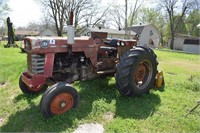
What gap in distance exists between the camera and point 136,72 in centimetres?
512

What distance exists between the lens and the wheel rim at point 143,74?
5254 mm

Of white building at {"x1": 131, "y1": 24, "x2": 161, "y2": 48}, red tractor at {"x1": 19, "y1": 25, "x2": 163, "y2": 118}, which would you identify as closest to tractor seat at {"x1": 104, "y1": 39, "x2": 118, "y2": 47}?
red tractor at {"x1": 19, "y1": 25, "x2": 163, "y2": 118}

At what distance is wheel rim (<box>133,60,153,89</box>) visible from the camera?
5254mm

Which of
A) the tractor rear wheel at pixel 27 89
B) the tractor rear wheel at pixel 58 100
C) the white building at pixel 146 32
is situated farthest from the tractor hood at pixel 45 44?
the white building at pixel 146 32

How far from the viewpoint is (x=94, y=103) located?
470cm

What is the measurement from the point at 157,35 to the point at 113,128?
4424 cm

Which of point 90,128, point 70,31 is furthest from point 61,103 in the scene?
point 70,31

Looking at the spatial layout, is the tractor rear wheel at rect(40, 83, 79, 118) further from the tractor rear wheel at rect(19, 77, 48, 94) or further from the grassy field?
the tractor rear wheel at rect(19, 77, 48, 94)

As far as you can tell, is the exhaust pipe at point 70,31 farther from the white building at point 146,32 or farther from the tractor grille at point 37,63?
the white building at point 146,32

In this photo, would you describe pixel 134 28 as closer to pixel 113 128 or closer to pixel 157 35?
pixel 157 35

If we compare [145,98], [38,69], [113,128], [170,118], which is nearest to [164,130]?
[170,118]

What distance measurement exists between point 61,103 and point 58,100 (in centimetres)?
9

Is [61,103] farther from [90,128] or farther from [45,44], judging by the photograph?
[45,44]

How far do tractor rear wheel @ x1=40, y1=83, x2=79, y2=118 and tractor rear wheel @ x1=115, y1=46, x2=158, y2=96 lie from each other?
1061mm
